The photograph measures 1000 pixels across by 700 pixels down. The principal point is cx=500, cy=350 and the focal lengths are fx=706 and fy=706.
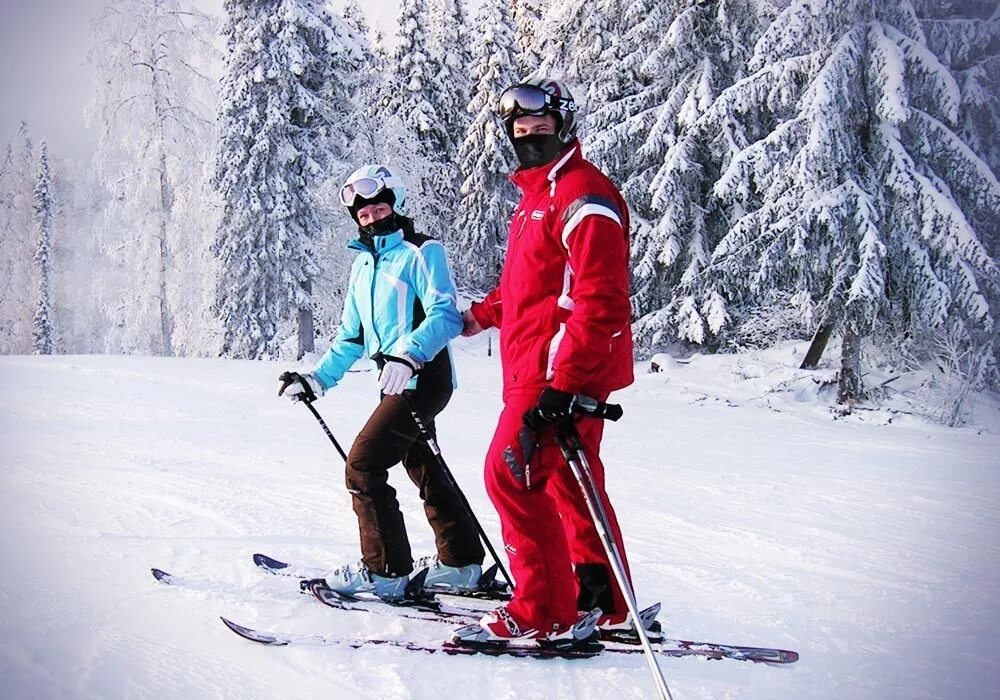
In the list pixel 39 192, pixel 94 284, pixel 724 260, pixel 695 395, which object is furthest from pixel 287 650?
pixel 39 192

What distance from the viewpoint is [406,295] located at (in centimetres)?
372

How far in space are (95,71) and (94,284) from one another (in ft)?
30.8

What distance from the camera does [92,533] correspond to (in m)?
4.46

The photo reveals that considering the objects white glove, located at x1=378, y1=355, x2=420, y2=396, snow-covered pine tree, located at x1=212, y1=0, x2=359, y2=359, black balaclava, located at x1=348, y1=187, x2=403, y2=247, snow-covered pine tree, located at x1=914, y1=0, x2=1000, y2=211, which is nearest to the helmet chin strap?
black balaclava, located at x1=348, y1=187, x2=403, y2=247

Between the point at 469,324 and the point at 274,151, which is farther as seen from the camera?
the point at 274,151

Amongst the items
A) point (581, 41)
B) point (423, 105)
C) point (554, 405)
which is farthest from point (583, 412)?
point (423, 105)

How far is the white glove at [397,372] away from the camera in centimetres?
343

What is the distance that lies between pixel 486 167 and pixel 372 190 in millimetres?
23205

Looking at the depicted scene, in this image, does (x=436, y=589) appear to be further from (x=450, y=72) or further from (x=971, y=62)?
(x=450, y=72)

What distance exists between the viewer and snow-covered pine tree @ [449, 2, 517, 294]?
2519 cm

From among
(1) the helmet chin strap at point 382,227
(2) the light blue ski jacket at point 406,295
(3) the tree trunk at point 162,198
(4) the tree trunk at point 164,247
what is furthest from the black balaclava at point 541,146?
(4) the tree trunk at point 164,247

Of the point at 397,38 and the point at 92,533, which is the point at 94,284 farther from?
the point at 92,533

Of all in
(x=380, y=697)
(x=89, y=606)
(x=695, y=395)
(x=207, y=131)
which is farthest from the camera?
(x=207, y=131)

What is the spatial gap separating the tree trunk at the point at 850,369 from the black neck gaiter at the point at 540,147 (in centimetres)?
1087
